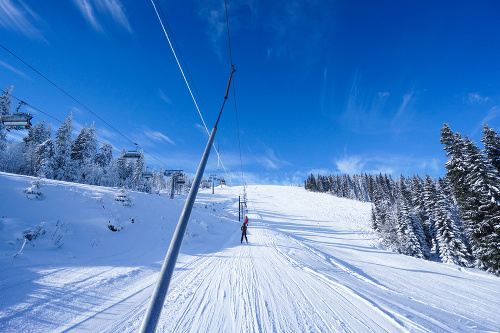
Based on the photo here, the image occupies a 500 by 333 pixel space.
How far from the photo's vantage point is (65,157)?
36.2 metres

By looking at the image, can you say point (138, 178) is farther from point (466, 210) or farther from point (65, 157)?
point (466, 210)

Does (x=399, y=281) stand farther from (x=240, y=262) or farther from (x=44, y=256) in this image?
(x=44, y=256)

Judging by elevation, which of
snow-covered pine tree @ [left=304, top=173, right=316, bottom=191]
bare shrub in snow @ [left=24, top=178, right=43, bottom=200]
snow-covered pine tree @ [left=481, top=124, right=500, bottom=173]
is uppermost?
snow-covered pine tree @ [left=304, top=173, right=316, bottom=191]

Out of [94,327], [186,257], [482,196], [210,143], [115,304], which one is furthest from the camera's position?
[482,196]

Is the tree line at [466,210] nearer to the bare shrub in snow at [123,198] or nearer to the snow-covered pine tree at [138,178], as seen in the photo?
the bare shrub in snow at [123,198]

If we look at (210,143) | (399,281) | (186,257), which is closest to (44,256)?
(186,257)

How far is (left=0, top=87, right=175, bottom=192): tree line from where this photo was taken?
33.3m

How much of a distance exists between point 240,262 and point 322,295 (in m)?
4.28

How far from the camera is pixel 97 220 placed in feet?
31.8

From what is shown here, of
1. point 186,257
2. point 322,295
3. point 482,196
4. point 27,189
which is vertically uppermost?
point 482,196

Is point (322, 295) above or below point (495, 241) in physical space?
below

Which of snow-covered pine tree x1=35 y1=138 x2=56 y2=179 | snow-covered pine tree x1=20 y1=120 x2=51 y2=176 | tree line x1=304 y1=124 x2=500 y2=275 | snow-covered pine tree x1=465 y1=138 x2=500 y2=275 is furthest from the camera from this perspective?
snow-covered pine tree x1=20 y1=120 x2=51 y2=176

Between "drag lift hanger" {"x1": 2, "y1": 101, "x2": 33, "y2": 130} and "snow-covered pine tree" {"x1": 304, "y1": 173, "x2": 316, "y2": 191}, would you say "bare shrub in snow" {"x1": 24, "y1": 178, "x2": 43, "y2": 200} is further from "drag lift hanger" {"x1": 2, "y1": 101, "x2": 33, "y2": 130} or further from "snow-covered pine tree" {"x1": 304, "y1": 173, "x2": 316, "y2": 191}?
"snow-covered pine tree" {"x1": 304, "y1": 173, "x2": 316, "y2": 191}

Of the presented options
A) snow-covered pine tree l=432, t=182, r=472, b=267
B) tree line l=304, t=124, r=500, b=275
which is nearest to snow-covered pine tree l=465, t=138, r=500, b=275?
tree line l=304, t=124, r=500, b=275
